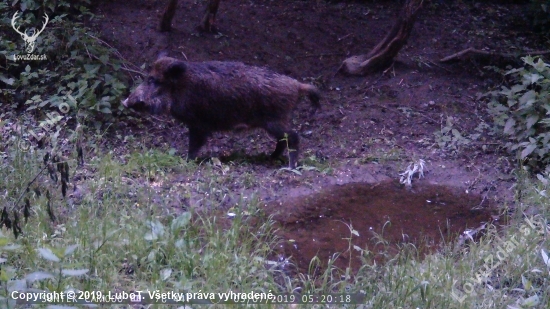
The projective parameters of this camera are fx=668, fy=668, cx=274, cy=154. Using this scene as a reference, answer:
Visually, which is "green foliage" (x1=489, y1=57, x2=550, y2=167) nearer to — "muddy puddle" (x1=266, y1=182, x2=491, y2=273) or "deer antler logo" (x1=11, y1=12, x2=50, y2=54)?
"muddy puddle" (x1=266, y1=182, x2=491, y2=273)

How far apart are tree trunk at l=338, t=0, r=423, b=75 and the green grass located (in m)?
3.14

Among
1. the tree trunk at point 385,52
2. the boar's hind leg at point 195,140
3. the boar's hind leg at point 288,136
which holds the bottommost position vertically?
the boar's hind leg at point 195,140

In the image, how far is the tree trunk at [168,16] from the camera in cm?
759

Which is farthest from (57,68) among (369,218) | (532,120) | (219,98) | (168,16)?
(532,120)

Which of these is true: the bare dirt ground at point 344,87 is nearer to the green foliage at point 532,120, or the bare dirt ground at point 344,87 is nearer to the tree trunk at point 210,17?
the tree trunk at point 210,17

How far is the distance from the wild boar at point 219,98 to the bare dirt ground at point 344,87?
313 millimetres

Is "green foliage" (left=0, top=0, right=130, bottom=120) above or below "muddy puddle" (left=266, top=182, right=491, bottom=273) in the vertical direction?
above

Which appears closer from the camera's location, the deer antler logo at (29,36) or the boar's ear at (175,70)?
the boar's ear at (175,70)

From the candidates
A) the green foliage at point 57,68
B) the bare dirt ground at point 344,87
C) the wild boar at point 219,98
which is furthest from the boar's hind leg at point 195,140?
the green foliage at point 57,68

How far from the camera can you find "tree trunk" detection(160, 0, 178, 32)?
7590 mm

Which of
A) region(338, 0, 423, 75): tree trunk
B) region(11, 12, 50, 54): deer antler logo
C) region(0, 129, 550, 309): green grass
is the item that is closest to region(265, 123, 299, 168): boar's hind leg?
region(0, 129, 550, 309): green grass

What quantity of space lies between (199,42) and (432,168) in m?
3.27

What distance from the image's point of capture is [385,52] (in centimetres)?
794

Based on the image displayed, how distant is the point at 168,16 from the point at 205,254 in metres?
4.38
